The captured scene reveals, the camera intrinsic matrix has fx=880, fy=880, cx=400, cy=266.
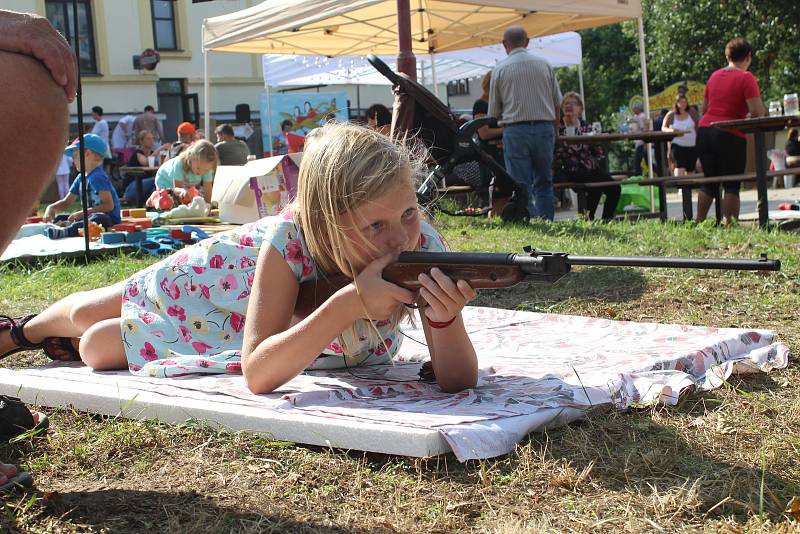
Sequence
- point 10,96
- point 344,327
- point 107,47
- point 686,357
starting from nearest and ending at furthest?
point 10,96 < point 344,327 < point 686,357 < point 107,47

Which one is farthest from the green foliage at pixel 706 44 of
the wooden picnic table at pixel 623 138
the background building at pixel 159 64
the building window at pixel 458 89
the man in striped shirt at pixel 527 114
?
the man in striped shirt at pixel 527 114

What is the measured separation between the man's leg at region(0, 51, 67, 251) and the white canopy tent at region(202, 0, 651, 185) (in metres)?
8.05

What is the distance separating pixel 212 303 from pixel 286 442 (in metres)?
0.84

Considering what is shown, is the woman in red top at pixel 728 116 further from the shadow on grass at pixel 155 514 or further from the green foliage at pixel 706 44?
the green foliage at pixel 706 44

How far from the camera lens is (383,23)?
500 inches

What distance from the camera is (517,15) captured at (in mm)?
12312

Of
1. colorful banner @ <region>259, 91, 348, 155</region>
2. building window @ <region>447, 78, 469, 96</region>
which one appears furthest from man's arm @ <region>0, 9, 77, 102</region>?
building window @ <region>447, 78, 469, 96</region>

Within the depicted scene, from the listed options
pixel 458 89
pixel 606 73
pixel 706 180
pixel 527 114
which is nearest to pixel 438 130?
pixel 527 114

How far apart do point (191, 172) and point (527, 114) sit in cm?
→ 402

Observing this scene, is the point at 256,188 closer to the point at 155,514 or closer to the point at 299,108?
the point at 155,514

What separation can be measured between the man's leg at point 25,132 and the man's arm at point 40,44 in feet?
0.05

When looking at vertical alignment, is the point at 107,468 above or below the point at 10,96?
below

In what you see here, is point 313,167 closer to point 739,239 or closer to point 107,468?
point 107,468

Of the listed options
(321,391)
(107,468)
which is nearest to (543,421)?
(321,391)
